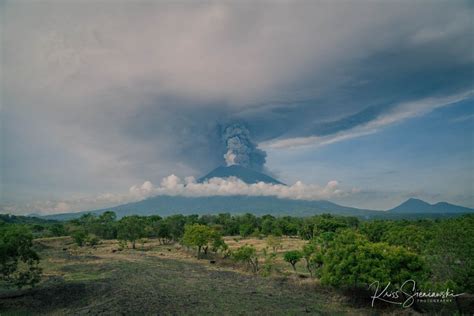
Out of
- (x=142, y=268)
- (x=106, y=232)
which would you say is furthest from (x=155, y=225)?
(x=142, y=268)

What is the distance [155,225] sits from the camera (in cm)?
10456

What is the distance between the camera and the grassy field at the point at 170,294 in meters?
30.5

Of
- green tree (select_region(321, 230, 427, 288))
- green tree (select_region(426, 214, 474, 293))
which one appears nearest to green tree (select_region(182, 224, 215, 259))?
green tree (select_region(321, 230, 427, 288))

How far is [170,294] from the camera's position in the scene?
35.9 m

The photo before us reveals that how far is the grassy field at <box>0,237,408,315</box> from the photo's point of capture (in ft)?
100

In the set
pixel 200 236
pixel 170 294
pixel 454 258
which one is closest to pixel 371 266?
pixel 454 258

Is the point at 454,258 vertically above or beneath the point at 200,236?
above

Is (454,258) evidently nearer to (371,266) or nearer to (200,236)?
(371,266)
